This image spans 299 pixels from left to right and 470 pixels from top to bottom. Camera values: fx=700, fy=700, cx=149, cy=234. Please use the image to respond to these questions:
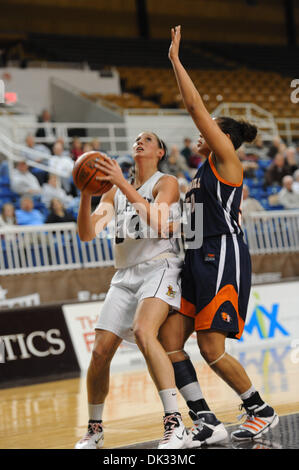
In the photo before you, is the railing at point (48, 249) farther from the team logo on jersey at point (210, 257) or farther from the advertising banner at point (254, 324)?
the team logo on jersey at point (210, 257)

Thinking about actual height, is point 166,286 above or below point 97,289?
above

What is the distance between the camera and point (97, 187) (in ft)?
13.4

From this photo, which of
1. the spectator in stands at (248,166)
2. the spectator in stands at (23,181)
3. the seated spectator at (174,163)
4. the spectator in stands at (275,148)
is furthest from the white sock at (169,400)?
the spectator in stands at (275,148)

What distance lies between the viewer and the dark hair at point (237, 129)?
4.36m

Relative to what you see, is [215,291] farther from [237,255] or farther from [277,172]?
[277,172]

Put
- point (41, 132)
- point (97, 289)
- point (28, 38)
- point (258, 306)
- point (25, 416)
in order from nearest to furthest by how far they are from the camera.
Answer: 1. point (25, 416)
2. point (258, 306)
3. point (97, 289)
4. point (41, 132)
5. point (28, 38)

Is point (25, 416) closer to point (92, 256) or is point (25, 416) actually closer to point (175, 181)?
point (175, 181)

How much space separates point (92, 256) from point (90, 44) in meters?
11.3

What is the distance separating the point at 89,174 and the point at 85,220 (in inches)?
16.0

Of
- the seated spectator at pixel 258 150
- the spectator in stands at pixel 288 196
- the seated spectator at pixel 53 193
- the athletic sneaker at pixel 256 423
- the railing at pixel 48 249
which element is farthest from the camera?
the seated spectator at pixel 258 150

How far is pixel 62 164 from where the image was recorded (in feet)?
42.4

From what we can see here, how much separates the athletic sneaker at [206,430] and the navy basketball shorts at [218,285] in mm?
499

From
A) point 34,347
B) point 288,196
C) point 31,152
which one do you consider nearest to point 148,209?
point 34,347

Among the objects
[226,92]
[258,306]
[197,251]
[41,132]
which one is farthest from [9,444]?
[226,92]
